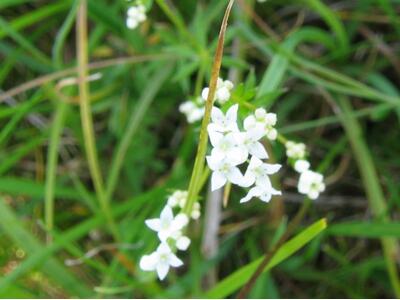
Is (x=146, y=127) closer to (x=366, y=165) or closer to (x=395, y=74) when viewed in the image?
(x=366, y=165)

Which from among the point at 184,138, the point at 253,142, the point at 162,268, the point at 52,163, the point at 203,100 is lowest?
the point at 162,268

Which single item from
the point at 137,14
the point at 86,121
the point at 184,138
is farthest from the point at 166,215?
the point at 184,138

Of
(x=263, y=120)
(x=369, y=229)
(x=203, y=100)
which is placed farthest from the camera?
(x=369, y=229)

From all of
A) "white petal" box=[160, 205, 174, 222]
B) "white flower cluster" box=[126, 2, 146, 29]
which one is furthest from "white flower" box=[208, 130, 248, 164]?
"white flower cluster" box=[126, 2, 146, 29]

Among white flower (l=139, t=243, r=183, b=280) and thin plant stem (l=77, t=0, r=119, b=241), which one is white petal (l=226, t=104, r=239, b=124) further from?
thin plant stem (l=77, t=0, r=119, b=241)

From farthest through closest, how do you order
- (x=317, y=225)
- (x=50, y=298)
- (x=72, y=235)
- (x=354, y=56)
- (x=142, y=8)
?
(x=354, y=56) < (x=50, y=298) < (x=72, y=235) < (x=142, y=8) < (x=317, y=225)

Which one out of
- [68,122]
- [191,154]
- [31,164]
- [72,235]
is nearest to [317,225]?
[72,235]

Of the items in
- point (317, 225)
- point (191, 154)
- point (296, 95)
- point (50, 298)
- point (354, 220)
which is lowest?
point (317, 225)

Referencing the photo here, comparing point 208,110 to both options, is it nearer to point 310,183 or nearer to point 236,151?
point 236,151
